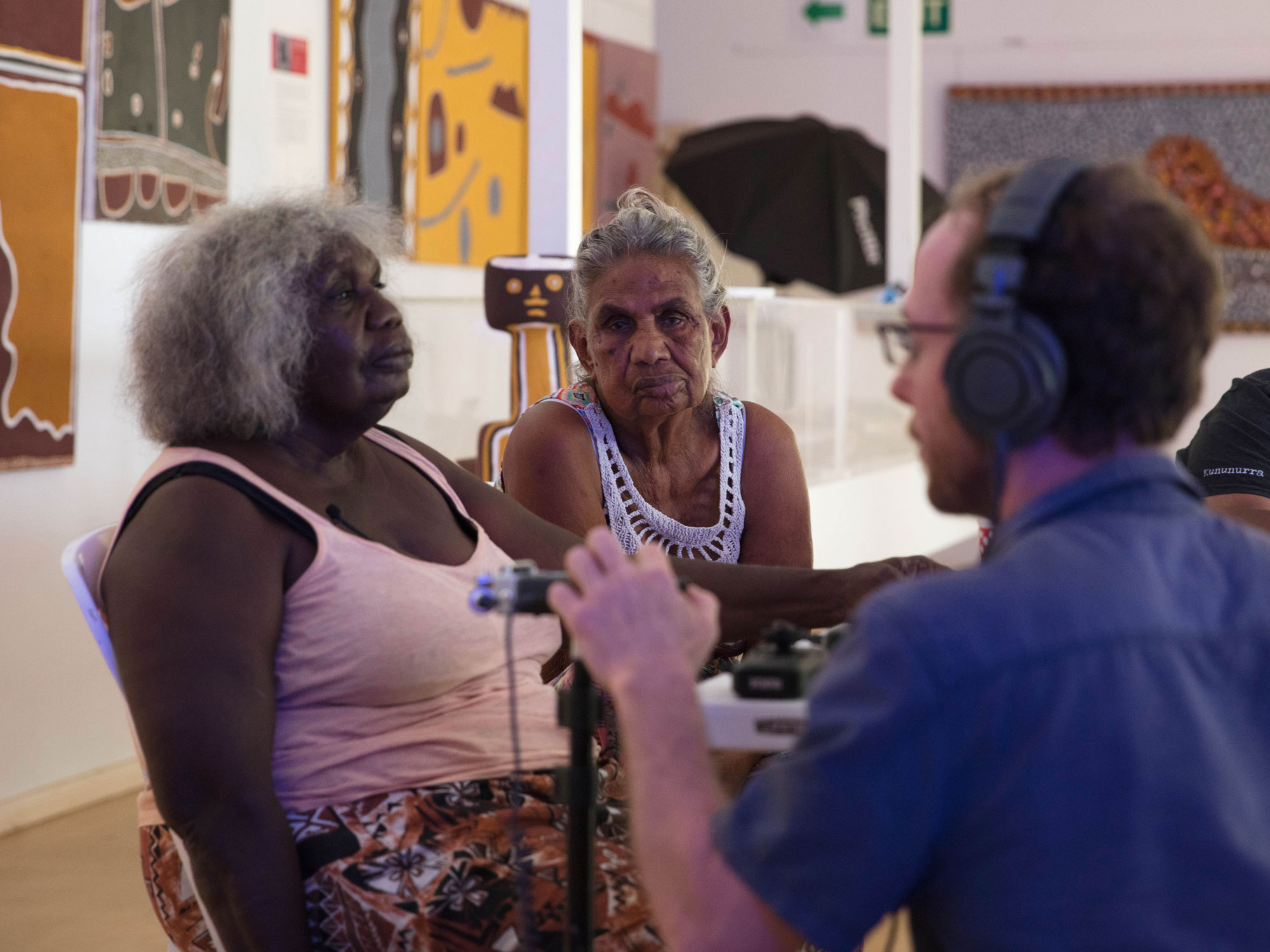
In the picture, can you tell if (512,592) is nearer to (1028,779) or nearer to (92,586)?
(1028,779)

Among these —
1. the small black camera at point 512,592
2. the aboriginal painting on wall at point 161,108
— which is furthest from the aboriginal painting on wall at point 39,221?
the small black camera at point 512,592

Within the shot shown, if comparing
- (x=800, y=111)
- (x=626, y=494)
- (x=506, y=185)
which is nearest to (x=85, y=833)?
(x=626, y=494)

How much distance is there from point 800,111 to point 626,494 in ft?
22.5

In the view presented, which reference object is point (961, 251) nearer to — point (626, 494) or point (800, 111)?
point (626, 494)

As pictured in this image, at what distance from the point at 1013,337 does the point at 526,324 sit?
7.63 feet

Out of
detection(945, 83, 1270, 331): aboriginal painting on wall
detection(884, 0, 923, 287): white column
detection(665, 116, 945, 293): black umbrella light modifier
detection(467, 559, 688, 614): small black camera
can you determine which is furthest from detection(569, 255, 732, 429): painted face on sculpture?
detection(945, 83, 1270, 331): aboriginal painting on wall

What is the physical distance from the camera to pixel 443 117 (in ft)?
18.6

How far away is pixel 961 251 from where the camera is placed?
106 cm

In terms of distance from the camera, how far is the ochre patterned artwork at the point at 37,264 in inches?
140

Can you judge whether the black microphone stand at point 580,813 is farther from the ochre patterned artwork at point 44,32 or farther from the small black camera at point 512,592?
the ochre patterned artwork at point 44,32

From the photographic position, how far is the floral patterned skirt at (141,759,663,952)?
156 cm

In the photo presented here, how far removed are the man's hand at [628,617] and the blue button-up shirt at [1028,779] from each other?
0.57 feet

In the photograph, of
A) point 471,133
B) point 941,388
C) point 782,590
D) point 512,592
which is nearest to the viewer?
point 941,388

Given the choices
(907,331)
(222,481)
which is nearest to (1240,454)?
(907,331)
